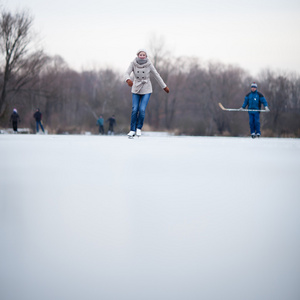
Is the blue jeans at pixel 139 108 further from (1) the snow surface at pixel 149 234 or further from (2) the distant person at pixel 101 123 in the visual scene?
(2) the distant person at pixel 101 123

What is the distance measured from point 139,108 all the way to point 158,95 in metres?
46.6

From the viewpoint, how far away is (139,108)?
24.4ft

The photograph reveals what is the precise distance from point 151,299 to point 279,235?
37.7 inches

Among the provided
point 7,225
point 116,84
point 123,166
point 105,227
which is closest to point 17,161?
point 123,166

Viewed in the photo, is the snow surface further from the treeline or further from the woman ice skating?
the treeline

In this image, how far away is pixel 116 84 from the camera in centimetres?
5262

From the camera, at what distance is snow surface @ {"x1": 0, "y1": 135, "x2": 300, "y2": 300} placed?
2002 millimetres

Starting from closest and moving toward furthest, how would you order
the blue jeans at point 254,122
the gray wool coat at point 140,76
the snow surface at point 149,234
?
1. the snow surface at point 149,234
2. the gray wool coat at point 140,76
3. the blue jeans at point 254,122

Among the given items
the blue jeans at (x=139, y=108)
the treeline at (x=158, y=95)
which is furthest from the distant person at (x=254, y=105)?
the treeline at (x=158, y=95)

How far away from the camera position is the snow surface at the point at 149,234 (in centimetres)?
200

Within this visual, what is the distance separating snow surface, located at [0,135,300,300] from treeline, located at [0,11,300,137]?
21.7 meters

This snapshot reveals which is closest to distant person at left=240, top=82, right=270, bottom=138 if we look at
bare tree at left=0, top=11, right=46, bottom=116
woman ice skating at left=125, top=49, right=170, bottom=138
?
woman ice skating at left=125, top=49, right=170, bottom=138

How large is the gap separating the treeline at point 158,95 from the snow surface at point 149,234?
21.7 m

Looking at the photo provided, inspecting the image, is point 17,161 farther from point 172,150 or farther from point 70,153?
point 172,150
